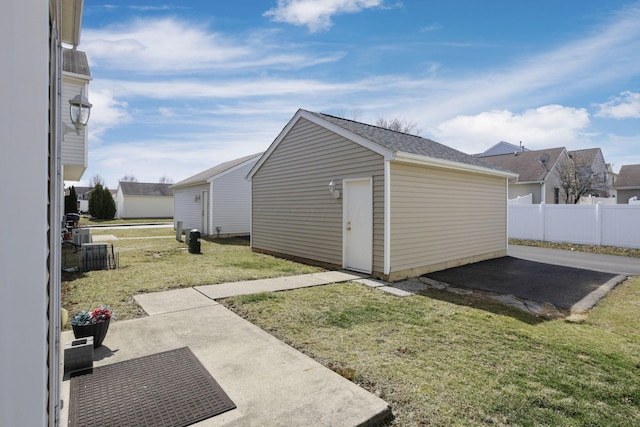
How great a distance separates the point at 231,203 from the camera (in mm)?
17656

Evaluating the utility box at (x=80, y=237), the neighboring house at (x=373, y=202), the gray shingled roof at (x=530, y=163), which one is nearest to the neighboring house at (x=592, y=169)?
the gray shingled roof at (x=530, y=163)

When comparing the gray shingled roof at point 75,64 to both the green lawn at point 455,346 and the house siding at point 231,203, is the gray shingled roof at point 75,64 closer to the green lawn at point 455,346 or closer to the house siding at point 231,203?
the house siding at point 231,203

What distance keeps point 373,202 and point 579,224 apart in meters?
11.0

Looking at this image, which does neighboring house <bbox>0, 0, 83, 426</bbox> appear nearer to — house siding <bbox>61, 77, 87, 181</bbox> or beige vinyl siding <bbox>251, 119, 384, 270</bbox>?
beige vinyl siding <bbox>251, 119, 384, 270</bbox>

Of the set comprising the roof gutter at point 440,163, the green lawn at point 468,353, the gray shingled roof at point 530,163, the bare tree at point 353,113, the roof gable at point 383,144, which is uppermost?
the bare tree at point 353,113

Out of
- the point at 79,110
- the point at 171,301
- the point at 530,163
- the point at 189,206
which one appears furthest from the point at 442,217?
the point at 530,163

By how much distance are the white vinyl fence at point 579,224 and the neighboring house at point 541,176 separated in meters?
7.50

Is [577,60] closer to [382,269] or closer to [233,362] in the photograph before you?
[382,269]

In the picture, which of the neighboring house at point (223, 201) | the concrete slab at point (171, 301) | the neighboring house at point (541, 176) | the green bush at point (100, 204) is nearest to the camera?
the concrete slab at point (171, 301)

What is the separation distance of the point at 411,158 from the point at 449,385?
18.0 feet

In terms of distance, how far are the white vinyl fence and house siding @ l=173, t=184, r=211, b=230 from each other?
1561 centimetres

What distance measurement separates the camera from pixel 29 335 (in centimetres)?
87

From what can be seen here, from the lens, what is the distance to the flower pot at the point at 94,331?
370cm

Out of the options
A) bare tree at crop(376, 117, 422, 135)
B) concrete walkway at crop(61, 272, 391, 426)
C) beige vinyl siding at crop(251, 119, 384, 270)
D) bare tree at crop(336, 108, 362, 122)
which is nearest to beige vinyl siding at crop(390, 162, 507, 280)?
beige vinyl siding at crop(251, 119, 384, 270)
